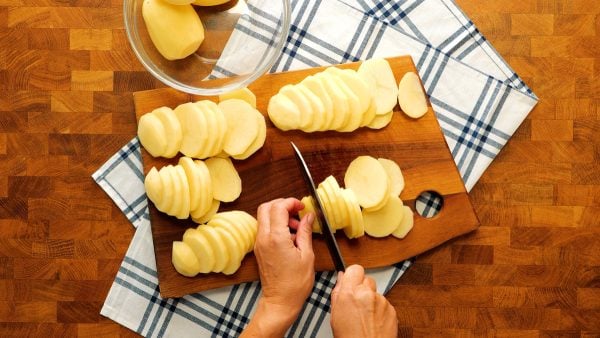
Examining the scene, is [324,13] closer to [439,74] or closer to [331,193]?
[439,74]

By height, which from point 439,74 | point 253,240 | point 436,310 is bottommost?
point 436,310

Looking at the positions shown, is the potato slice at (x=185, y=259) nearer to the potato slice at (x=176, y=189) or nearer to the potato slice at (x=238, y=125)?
the potato slice at (x=176, y=189)

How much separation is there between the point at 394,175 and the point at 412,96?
0.25 meters

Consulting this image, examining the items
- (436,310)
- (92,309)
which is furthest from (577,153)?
(92,309)

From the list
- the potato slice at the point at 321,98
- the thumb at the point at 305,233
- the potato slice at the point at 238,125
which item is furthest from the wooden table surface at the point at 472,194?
the potato slice at the point at 321,98

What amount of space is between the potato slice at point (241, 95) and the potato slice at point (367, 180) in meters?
0.36

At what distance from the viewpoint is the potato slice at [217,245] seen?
1808mm

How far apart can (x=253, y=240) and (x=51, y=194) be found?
652 mm

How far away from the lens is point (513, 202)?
199 centimetres

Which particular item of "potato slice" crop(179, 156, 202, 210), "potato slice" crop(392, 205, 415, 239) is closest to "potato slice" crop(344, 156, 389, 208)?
"potato slice" crop(392, 205, 415, 239)

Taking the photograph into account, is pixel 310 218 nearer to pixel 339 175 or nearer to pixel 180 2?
pixel 339 175

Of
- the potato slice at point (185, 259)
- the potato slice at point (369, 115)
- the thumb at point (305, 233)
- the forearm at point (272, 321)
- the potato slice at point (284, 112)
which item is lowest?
the forearm at point (272, 321)

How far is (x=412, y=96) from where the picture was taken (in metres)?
1.91

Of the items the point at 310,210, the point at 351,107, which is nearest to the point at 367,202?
the point at 310,210
